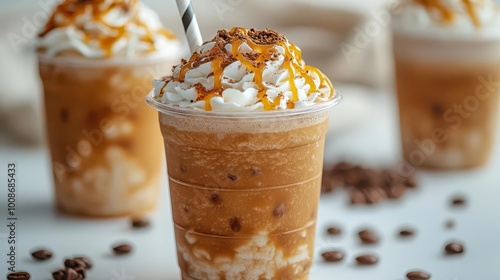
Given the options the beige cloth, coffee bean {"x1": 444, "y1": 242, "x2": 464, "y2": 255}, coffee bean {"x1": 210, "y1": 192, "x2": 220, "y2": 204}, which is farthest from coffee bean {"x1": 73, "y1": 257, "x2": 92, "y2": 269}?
the beige cloth

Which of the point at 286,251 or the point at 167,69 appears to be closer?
the point at 286,251

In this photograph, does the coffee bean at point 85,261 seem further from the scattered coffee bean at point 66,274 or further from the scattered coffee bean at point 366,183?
the scattered coffee bean at point 366,183

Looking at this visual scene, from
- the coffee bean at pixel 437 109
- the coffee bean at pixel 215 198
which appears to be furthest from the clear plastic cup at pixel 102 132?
the coffee bean at pixel 437 109

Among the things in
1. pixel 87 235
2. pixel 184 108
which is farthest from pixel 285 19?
pixel 184 108

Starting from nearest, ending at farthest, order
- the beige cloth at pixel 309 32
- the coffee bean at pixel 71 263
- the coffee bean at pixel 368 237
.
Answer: the coffee bean at pixel 71 263 < the coffee bean at pixel 368 237 < the beige cloth at pixel 309 32

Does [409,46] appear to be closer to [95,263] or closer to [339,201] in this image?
[339,201]

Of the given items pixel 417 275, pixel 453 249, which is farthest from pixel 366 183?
pixel 417 275

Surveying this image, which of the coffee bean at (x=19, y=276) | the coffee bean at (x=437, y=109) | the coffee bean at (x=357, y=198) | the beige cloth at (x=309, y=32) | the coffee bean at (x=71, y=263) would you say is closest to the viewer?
the coffee bean at (x=19, y=276)
